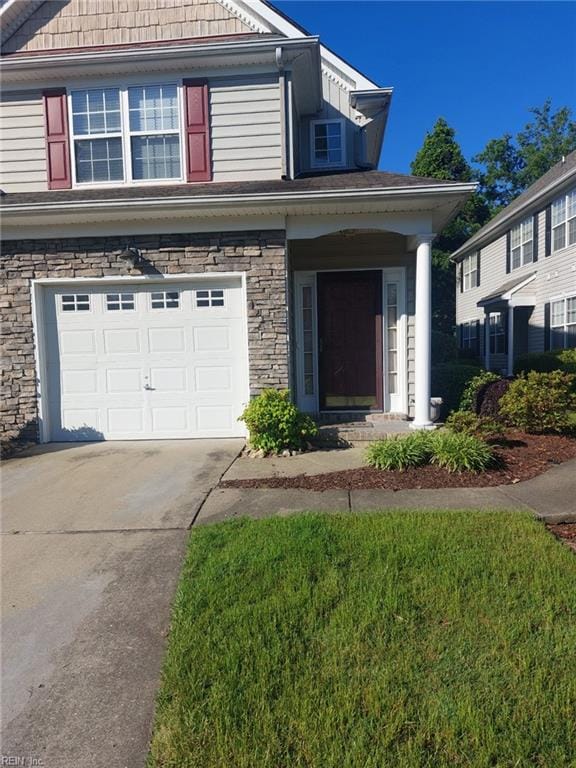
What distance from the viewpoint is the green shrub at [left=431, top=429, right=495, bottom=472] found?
18.1ft

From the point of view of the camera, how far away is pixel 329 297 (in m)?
8.69

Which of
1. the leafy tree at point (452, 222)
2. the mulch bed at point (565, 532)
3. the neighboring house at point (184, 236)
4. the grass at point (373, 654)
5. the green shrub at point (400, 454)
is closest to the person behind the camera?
the grass at point (373, 654)

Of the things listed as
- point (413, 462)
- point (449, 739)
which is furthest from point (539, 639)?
point (413, 462)

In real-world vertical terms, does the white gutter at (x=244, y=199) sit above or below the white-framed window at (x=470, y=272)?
below

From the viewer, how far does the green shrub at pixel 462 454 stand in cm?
553

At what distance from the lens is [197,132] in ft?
26.1

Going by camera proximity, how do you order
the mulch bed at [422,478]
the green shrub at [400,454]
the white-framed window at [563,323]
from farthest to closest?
the white-framed window at [563,323] → the green shrub at [400,454] → the mulch bed at [422,478]

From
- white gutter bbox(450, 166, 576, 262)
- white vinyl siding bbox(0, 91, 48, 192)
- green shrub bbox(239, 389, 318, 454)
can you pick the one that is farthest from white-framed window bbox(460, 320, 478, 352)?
white vinyl siding bbox(0, 91, 48, 192)

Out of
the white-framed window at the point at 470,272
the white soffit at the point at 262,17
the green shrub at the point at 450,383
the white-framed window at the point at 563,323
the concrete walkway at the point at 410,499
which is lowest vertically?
the concrete walkway at the point at 410,499

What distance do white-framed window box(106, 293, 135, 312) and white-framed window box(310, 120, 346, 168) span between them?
4515 millimetres

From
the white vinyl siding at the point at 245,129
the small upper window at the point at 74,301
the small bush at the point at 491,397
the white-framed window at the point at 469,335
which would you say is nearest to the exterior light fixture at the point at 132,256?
the small upper window at the point at 74,301

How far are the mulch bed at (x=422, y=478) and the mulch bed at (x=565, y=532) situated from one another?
1019 millimetres

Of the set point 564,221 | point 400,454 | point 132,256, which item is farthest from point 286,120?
point 564,221

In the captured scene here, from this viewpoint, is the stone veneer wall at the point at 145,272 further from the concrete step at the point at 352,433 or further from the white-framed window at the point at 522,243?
the white-framed window at the point at 522,243
